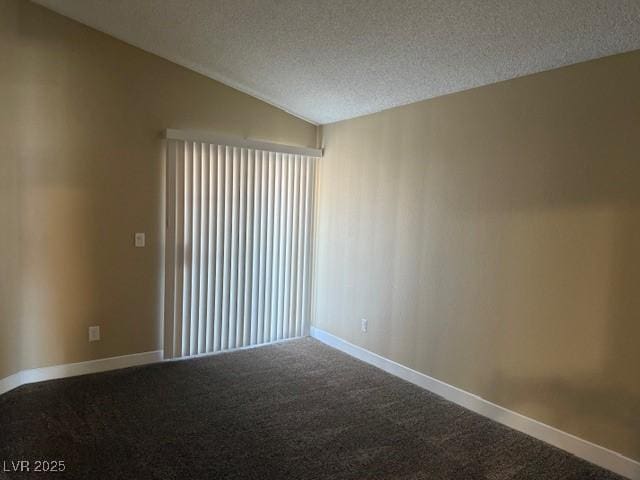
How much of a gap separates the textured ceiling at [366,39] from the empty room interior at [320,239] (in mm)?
19

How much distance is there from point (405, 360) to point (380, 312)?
485 millimetres

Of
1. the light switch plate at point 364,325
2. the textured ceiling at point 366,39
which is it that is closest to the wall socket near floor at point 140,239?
the textured ceiling at point 366,39

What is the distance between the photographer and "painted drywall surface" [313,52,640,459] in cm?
252

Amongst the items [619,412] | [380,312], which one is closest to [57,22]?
[380,312]

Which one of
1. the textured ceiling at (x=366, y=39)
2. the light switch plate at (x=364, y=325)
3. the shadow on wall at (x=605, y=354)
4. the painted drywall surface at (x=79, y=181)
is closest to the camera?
the textured ceiling at (x=366, y=39)

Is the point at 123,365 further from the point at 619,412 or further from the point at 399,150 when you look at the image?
the point at 619,412

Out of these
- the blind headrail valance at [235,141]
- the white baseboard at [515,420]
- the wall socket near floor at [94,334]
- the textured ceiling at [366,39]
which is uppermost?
the textured ceiling at [366,39]

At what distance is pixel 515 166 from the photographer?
9.85ft

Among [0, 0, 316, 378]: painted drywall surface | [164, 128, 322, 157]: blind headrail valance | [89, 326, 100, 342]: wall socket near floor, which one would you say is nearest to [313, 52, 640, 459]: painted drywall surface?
[164, 128, 322, 157]: blind headrail valance

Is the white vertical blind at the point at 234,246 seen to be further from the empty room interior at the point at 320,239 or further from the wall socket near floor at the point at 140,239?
the wall socket near floor at the point at 140,239

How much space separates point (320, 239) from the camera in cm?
489

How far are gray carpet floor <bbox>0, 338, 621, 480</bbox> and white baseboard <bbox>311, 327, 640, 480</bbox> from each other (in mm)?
61

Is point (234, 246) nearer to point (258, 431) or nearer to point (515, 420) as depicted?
point (258, 431)

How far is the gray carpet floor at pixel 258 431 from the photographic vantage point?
2471 millimetres
